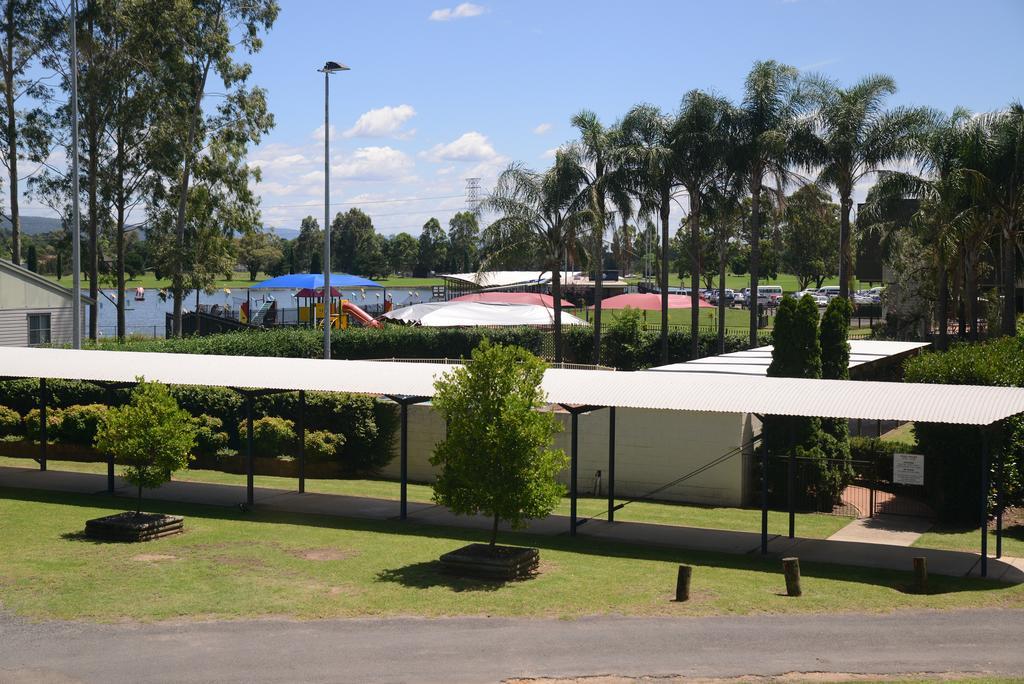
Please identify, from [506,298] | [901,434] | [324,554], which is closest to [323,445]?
[324,554]

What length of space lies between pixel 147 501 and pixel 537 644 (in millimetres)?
12659

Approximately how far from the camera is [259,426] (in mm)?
27266

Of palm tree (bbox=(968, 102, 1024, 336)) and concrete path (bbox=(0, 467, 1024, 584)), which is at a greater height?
palm tree (bbox=(968, 102, 1024, 336))

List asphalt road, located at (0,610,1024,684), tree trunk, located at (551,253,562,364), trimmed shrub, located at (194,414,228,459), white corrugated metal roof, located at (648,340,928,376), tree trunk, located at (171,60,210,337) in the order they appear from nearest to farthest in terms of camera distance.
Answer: asphalt road, located at (0,610,1024,684)
trimmed shrub, located at (194,414,228,459)
white corrugated metal roof, located at (648,340,928,376)
tree trunk, located at (551,253,562,364)
tree trunk, located at (171,60,210,337)

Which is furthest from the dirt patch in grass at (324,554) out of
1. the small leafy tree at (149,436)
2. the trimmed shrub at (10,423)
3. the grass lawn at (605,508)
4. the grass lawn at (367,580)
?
the trimmed shrub at (10,423)

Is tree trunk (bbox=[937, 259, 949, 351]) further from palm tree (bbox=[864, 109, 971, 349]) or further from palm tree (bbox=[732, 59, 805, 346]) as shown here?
palm tree (bbox=[732, 59, 805, 346])

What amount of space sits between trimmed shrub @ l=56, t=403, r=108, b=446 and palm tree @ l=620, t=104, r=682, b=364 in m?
24.5

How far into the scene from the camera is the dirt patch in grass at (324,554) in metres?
18.4

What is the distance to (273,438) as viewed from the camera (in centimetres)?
2716

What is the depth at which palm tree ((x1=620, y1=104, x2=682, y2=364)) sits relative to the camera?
46094 millimetres

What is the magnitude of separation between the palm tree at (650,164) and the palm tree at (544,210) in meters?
2.31

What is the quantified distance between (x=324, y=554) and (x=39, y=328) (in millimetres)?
30620

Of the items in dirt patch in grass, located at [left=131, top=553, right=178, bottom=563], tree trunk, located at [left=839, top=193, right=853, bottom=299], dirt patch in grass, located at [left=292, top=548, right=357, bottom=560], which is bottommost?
dirt patch in grass, located at [left=292, top=548, right=357, bottom=560]

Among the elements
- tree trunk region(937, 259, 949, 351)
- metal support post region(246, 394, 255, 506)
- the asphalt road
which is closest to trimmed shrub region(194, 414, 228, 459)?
metal support post region(246, 394, 255, 506)
